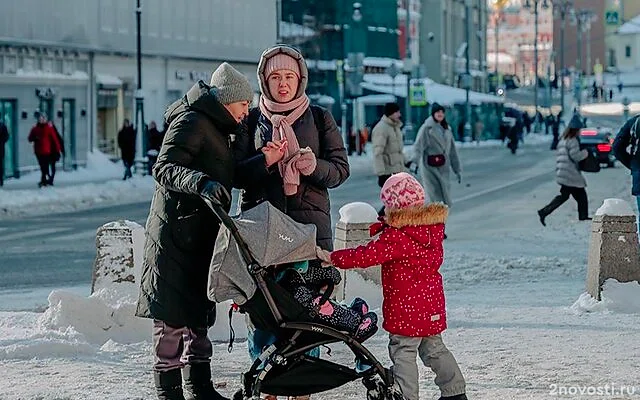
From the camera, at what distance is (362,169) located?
51.0 meters

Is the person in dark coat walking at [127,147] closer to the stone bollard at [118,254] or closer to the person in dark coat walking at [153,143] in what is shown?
the person in dark coat walking at [153,143]

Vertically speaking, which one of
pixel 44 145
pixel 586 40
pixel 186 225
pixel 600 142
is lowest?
pixel 186 225

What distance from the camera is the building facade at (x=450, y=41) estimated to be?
346 feet

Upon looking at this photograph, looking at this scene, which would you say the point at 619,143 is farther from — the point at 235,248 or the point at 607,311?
the point at 235,248

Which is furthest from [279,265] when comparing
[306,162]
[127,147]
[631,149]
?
[127,147]

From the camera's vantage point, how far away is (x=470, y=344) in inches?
415

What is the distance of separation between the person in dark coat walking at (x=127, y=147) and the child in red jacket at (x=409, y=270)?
33.9 m

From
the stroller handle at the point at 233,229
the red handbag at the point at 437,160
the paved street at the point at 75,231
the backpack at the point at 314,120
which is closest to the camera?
the stroller handle at the point at 233,229

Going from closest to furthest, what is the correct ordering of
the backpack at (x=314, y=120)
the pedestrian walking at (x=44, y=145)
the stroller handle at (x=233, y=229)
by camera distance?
the stroller handle at (x=233, y=229) → the backpack at (x=314, y=120) → the pedestrian walking at (x=44, y=145)

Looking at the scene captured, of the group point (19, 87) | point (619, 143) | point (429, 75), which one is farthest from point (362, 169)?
point (429, 75)

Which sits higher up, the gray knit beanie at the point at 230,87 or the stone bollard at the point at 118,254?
the gray knit beanie at the point at 230,87

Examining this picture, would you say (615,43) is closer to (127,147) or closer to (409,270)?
(127,147)

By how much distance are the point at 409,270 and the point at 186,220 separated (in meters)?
1.20

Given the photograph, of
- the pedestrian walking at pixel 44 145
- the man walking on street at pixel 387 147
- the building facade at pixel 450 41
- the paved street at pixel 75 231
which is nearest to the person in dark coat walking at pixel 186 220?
the paved street at pixel 75 231
